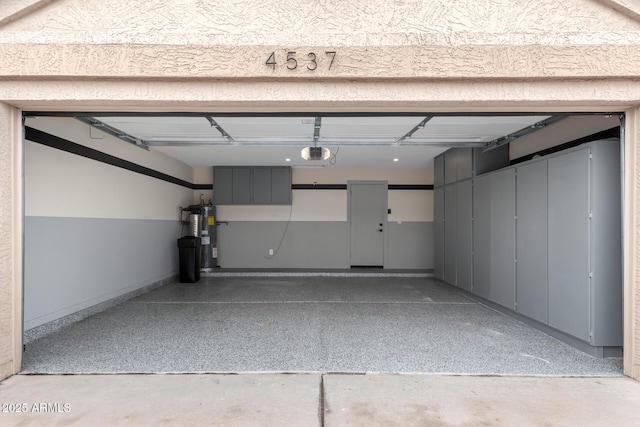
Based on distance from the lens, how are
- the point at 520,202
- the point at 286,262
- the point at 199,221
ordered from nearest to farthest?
the point at 520,202 < the point at 199,221 < the point at 286,262

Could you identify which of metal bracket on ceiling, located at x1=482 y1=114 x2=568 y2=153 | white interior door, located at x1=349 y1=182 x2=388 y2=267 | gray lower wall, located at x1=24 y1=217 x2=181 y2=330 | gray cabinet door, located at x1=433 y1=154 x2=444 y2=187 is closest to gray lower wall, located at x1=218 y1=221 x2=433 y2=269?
white interior door, located at x1=349 y1=182 x2=388 y2=267

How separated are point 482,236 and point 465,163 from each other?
1273 millimetres

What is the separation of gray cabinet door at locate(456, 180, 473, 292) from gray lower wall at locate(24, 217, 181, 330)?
17.3 feet

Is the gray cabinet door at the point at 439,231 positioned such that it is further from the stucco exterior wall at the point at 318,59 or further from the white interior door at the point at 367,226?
the stucco exterior wall at the point at 318,59

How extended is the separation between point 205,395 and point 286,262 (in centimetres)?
612

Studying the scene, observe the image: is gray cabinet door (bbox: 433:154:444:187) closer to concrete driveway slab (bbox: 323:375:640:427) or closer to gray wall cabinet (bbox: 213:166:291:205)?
gray wall cabinet (bbox: 213:166:291:205)

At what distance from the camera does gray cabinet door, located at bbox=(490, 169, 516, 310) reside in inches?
179

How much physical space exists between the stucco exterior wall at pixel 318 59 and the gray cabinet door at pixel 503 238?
5.65ft

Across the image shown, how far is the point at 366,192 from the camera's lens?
28.3 feet

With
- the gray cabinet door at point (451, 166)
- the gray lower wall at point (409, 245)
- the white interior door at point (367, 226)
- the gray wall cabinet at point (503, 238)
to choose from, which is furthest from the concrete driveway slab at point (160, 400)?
the gray lower wall at point (409, 245)

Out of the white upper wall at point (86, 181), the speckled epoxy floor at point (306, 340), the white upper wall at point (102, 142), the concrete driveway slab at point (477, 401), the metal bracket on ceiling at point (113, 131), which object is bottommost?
the concrete driveway slab at point (477, 401)

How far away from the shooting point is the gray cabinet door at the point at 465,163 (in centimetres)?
566

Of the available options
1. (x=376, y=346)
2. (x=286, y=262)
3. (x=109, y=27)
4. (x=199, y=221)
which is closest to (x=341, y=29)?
(x=109, y=27)

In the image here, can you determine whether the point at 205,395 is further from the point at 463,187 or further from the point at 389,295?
the point at 463,187
